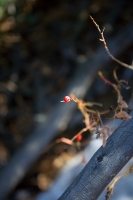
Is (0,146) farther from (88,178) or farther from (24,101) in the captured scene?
(88,178)

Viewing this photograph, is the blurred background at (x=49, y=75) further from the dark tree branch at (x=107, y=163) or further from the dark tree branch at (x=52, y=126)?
the dark tree branch at (x=107, y=163)

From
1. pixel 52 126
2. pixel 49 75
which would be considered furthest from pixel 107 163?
pixel 49 75

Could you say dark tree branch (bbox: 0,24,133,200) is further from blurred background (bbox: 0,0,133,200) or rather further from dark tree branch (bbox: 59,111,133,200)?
dark tree branch (bbox: 59,111,133,200)

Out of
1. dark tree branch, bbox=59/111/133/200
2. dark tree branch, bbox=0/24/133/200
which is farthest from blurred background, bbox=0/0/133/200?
dark tree branch, bbox=59/111/133/200

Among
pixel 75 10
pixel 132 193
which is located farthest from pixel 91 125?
pixel 75 10

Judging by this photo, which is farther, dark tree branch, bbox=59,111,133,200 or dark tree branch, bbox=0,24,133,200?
dark tree branch, bbox=0,24,133,200

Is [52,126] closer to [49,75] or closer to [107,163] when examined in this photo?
[49,75]
